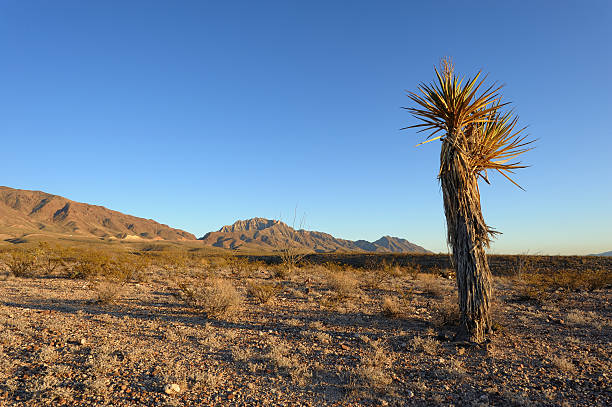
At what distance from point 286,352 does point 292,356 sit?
0.64ft

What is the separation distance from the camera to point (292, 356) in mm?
5953

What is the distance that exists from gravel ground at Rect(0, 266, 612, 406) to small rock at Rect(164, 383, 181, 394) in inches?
0.5

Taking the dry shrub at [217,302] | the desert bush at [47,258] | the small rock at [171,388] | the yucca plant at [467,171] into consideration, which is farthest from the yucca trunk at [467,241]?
Answer: the desert bush at [47,258]

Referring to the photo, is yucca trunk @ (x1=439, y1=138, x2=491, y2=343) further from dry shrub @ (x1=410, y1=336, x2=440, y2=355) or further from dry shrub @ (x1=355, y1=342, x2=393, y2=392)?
dry shrub @ (x1=355, y1=342, x2=393, y2=392)

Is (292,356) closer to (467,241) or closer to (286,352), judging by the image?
(286,352)

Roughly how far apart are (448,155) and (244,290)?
30.8 feet

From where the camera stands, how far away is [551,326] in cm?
792

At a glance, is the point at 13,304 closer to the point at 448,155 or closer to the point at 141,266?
the point at 141,266

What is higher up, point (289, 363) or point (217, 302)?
point (217, 302)

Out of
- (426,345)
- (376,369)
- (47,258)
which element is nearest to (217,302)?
(376,369)

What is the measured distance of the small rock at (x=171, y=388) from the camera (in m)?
4.40

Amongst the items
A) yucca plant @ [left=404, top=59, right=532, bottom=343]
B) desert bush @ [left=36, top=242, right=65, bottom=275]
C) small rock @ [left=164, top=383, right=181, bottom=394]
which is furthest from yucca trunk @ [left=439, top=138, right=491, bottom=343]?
desert bush @ [left=36, top=242, right=65, bottom=275]

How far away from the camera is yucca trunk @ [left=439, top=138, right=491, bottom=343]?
6734 mm

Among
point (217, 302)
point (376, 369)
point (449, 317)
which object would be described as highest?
point (449, 317)
